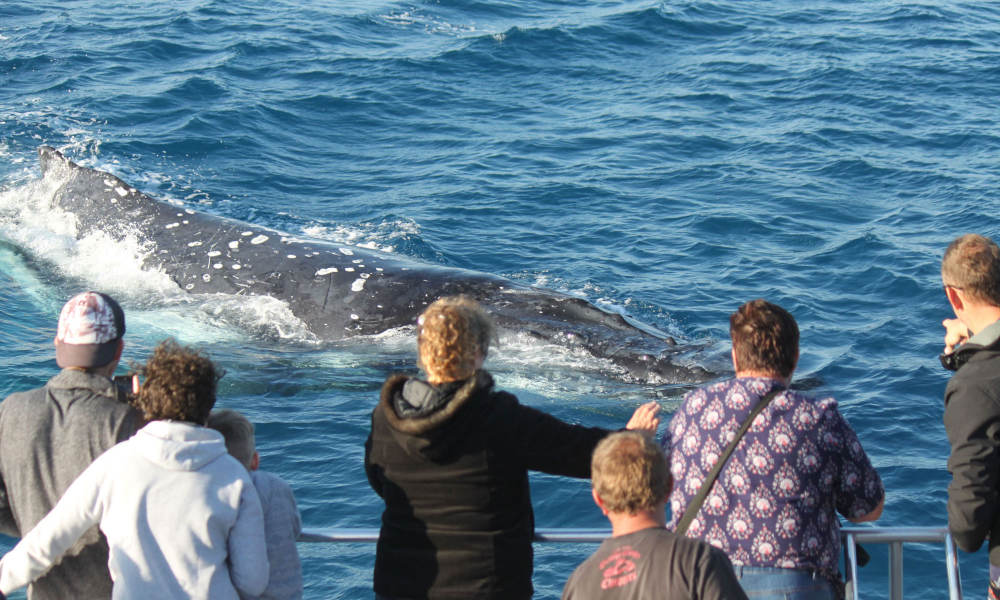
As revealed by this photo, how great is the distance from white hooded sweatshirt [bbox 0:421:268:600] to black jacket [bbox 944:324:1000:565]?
279 cm

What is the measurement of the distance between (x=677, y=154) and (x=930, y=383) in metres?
8.17

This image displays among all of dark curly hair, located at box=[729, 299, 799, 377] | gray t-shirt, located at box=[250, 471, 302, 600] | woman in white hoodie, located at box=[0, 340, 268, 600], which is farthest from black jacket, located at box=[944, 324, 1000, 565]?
woman in white hoodie, located at box=[0, 340, 268, 600]

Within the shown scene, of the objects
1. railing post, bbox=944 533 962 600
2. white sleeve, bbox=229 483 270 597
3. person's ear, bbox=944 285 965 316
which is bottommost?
railing post, bbox=944 533 962 600

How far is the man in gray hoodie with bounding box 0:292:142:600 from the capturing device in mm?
4328

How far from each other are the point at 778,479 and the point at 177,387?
2.31 metres

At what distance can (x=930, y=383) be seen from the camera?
34.8ft

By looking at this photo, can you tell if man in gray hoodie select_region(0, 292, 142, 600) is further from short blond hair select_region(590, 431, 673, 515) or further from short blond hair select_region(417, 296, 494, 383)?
short blond hair select_region(590, 431, 673, 515)

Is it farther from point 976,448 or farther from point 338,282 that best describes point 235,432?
point 338,282

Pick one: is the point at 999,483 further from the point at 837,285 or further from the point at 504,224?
the point at 504,224

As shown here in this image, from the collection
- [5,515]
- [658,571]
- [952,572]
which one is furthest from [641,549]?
[5,515]

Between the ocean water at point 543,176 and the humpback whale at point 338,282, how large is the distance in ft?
0.85

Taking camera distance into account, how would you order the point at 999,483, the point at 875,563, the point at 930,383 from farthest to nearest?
the point at 930,383 → the point at 875,563 → the point at 999,483

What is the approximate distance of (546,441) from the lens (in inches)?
170

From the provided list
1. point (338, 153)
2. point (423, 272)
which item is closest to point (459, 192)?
point (338, 153)
